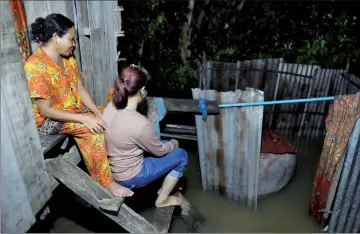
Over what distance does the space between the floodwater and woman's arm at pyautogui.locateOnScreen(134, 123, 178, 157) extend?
202cm

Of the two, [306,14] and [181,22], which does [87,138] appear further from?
[306,14]

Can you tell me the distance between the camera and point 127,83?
2926 mm

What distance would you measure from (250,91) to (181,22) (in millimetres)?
6391

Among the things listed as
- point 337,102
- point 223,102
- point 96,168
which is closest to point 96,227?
point 96,168

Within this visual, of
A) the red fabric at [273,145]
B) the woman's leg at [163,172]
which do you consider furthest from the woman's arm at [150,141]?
the red fabric at [273,145]

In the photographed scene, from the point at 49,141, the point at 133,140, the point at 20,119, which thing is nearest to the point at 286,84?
the point at 133,140

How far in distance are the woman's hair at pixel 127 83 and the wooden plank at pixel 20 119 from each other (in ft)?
2.75

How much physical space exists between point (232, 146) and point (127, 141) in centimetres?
195

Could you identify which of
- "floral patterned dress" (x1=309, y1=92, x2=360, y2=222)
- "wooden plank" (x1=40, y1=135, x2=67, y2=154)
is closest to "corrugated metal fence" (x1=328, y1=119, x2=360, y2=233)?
"floral patterned dress" (x1=309, y1=92, x2=360, y2=222)

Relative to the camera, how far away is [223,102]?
4.27m

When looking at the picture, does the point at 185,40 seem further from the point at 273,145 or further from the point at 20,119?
the point at 20,119

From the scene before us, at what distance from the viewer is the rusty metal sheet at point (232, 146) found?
13.9 feet

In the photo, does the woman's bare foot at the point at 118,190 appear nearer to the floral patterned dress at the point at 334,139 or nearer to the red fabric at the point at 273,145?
the red fabric at the point at 273,145

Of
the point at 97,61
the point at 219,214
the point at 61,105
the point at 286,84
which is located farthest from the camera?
the point at 286,84
